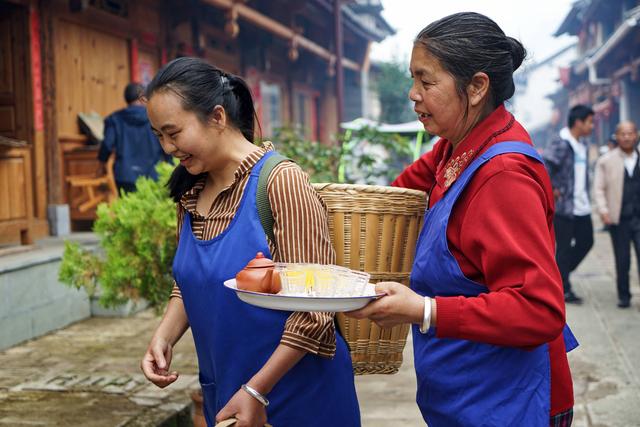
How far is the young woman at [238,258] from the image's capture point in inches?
82.7

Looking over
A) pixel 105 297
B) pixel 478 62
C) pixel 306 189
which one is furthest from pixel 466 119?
pixel 105 297

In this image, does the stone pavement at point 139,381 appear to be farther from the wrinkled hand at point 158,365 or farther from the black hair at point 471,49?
the black hair at point 471,49

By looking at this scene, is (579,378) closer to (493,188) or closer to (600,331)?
(600,331)

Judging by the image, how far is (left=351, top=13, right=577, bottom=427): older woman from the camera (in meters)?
1.74

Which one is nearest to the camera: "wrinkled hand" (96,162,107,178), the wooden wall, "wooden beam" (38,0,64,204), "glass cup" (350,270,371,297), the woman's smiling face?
"glass cup" (350,270,371,297)

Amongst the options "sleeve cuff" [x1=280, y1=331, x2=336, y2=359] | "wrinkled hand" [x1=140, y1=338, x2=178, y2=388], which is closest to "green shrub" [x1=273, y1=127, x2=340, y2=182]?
"wrinkled hand" [x1=140, y1=338, x2=178, y2=388]

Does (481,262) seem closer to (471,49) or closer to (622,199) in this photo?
(471,49)

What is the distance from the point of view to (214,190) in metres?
2.37

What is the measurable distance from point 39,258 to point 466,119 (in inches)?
222

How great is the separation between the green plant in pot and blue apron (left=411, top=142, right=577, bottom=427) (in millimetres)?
2960

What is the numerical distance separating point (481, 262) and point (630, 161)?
709 cm

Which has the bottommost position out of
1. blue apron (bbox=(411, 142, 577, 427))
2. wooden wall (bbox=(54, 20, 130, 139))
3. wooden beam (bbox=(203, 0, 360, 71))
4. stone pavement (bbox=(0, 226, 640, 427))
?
stone pavement (bbox=(0, 226, 640, 427))

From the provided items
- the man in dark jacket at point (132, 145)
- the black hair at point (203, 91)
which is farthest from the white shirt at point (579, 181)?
the black hair at point (203, 91)

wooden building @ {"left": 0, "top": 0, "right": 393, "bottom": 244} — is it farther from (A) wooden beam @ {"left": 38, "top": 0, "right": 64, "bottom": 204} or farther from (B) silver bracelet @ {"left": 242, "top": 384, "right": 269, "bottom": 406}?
(B) silver bracelet @ {"left": 242, "top": 384, "right": 269, "bottom": 406}
